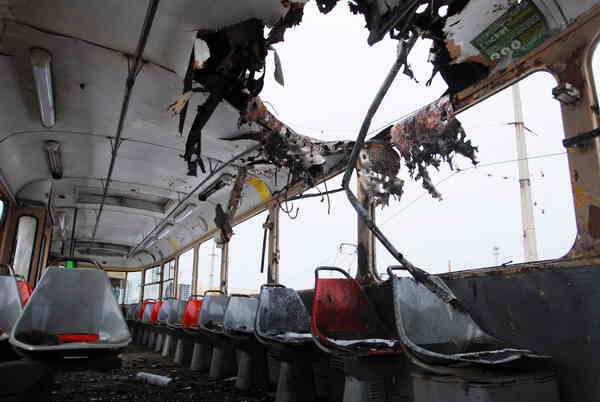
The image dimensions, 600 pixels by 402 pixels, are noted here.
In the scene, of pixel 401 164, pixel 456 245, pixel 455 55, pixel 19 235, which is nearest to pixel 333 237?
pixel 401 164

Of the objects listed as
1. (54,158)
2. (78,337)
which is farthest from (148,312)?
Result: (78,337)

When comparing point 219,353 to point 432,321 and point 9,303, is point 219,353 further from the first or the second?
point 432,321

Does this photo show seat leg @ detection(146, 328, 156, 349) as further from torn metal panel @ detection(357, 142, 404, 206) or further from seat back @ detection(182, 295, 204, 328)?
torn metal panel @ detection(357, 142, 404, 206)

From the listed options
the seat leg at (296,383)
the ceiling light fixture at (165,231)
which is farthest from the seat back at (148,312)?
the seat leg at (296,383)

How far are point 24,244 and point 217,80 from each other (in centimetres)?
621

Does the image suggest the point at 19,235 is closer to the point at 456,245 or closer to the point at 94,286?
the point at 94,286

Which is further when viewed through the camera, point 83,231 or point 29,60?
point 83,231

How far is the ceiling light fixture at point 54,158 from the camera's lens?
5879 millimetres

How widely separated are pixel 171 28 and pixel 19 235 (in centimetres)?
618

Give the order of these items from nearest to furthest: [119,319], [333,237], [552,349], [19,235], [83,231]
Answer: [552,349] → [119,319] → [333,237] → [19,235] → [83,231]

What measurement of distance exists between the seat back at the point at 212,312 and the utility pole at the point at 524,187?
162 inches

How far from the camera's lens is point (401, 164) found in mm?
4098

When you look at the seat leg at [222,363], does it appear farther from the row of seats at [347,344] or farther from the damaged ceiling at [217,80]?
the damaged ceiling at [217,80]

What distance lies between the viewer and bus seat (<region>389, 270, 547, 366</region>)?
2.42 metres
